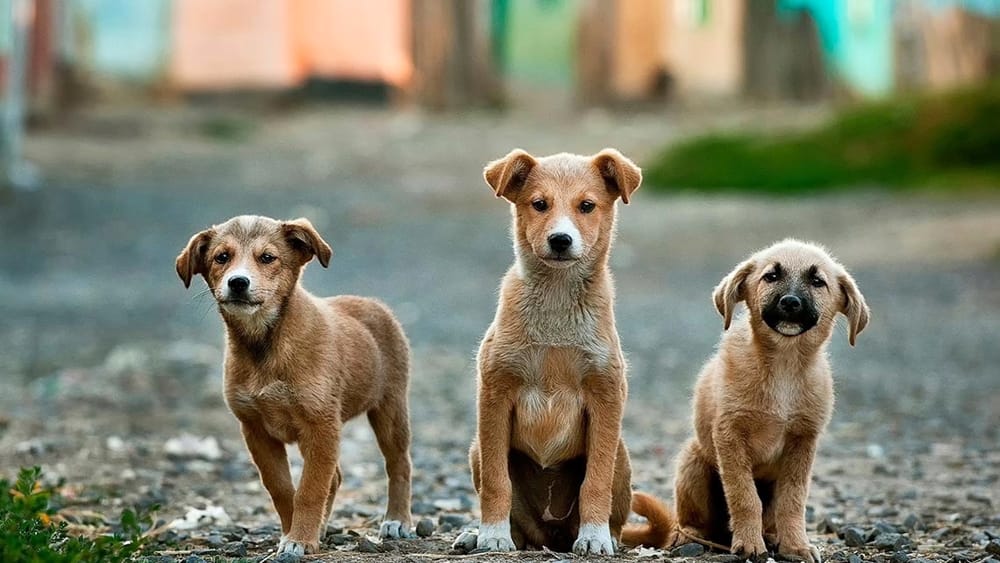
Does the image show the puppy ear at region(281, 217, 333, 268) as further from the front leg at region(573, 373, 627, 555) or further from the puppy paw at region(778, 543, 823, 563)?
the puppy paw at region(778, 543, 823, 563)

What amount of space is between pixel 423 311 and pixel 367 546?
377 inches

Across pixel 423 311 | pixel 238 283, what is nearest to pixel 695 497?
pixel 238 283

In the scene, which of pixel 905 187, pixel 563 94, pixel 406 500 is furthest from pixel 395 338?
pixel 563 94

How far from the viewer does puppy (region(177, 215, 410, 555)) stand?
5.77 meters

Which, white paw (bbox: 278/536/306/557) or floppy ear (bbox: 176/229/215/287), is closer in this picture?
white paw (bbox: 278/536/306/557)

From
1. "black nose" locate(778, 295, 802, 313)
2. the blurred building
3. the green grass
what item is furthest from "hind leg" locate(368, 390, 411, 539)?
the blurred building

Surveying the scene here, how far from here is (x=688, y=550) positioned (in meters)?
5.94

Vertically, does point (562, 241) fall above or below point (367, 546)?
above

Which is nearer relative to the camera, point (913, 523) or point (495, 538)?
point (495, 538)

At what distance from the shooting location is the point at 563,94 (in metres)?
28.1

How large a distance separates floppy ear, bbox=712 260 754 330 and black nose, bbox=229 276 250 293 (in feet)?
5.67

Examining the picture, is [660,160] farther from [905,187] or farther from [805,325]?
[805,325]

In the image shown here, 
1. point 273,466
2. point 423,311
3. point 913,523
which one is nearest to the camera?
point 273,466

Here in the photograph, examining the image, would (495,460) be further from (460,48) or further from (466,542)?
(460,48)
